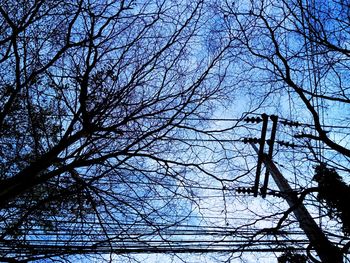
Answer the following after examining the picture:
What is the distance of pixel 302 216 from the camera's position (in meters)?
4.50

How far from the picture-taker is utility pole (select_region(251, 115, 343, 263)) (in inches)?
157

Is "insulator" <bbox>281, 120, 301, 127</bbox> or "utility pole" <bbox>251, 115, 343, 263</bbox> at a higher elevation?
"insulator" <bbox>281, 120, 301, 127</bbox>

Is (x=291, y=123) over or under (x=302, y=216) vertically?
over

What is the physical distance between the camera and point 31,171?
4648mm

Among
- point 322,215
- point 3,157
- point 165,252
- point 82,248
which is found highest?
point 3,157

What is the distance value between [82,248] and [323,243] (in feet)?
13.7

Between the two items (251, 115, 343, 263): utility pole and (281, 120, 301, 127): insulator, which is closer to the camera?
(251, 115, 343, 263): utility pole

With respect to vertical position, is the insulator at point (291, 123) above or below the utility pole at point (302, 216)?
above

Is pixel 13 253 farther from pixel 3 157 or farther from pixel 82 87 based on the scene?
pixel 82 87

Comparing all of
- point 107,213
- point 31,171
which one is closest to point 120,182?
point 107,213

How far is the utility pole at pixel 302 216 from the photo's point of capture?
3986mm

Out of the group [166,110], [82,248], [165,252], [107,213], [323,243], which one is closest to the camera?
[323,243]

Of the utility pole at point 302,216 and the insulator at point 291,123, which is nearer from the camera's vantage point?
the utility pole at point 302,216

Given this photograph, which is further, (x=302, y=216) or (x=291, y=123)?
(x=291, y=123)
